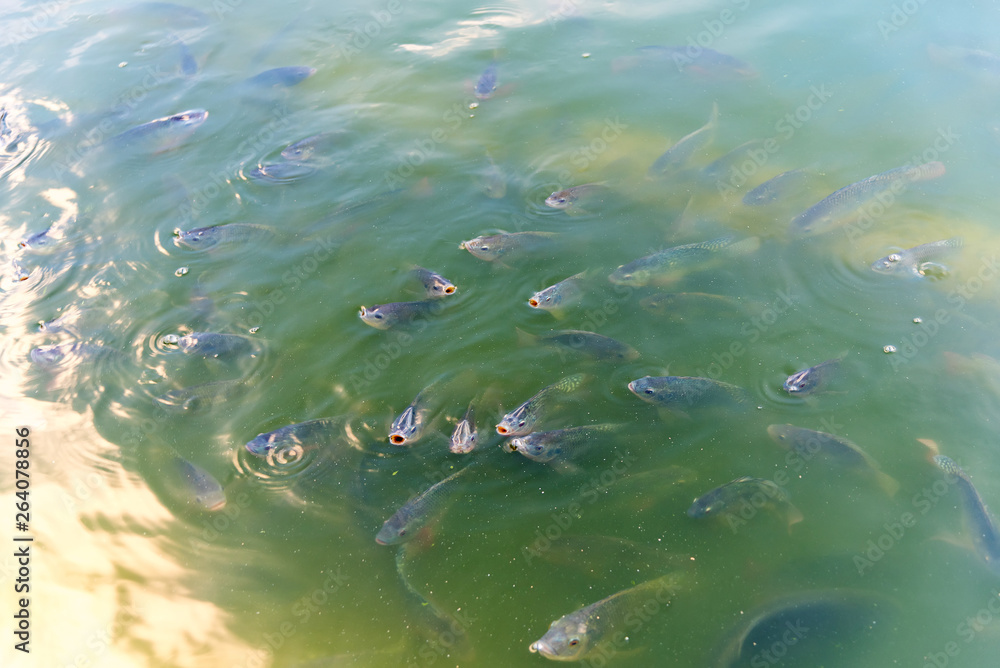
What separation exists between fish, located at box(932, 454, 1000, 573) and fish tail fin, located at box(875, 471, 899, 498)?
0.47 metres

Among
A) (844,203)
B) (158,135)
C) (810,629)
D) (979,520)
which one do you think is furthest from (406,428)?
(158,135)

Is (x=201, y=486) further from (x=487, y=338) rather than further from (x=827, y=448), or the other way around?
(x=827, y=448)

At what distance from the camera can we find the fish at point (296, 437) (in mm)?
5504

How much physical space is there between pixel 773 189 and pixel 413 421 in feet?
18.5

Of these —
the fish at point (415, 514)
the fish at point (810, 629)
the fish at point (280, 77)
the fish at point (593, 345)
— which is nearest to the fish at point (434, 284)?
the fish at point (593, 345)

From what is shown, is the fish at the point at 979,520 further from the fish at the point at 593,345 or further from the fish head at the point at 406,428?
the fish head at the point at 406,428

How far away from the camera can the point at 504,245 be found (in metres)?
7.04

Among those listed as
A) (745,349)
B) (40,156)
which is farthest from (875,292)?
(40,156)

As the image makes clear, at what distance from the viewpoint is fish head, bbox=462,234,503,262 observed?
23.0 ft

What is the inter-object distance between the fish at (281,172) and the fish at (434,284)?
2.84 metres

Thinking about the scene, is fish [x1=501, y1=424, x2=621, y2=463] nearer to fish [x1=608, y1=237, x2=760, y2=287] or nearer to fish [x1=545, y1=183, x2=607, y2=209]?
fish [x1=608, y1=237, x2=760, y2=287]

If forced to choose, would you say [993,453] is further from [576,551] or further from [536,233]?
[536,233]

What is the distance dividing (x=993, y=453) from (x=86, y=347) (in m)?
9.44

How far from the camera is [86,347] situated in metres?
6.48
